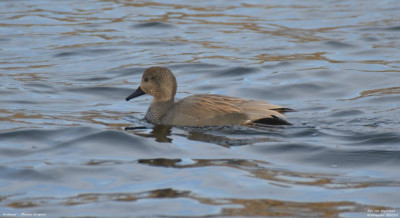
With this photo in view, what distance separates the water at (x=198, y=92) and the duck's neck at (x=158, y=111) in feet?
0.47

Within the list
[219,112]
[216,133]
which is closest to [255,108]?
[219,112]

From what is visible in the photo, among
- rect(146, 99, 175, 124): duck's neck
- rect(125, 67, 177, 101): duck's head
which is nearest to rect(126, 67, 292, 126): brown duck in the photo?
rect(146, 99, 175, 124): duck's neck

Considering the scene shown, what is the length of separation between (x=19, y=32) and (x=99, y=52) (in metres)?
2.38

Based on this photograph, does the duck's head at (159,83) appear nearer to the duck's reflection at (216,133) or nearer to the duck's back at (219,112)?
the duck's back at (219,112)

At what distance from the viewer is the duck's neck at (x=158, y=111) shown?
28.2 ft

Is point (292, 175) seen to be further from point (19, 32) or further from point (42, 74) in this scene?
point (19, 32)

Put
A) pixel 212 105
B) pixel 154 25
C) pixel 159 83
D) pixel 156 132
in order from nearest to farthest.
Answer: pixel 156 132 < pixel 212 105 < pixel 159 83 < pixel 154 25

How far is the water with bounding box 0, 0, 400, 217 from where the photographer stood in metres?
5.88

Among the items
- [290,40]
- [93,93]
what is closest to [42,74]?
[93,93]

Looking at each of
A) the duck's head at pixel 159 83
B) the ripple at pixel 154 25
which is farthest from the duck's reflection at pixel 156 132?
the ripple at pixel 154 25

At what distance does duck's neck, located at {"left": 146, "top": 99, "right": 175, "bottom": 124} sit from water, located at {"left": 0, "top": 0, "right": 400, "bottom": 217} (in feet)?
0.47

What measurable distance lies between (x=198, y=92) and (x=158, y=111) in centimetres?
219

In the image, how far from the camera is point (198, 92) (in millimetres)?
10836

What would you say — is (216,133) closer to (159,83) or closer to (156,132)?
(156,132)
